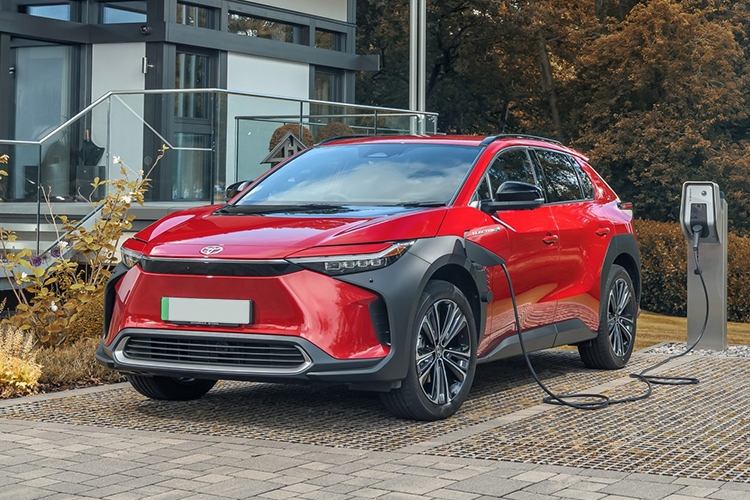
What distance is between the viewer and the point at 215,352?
677cm

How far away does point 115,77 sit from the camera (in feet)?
72.4

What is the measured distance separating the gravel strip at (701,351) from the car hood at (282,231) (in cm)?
496

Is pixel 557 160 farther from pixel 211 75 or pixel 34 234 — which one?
pixel 211 75

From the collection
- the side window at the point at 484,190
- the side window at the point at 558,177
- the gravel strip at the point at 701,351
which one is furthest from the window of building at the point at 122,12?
the side window at the point at 484,190

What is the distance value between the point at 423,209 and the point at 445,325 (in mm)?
738

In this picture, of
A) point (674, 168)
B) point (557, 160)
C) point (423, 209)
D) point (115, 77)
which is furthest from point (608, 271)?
point (674, 168)

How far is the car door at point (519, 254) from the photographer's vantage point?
7695mm

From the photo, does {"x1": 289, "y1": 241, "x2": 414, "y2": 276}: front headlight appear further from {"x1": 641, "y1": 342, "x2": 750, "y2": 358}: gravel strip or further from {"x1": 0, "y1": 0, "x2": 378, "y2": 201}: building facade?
{"x1": 0, "y1": 0, "x2": 378, "y2": 201}: building facade

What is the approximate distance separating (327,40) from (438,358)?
2080 centimetres

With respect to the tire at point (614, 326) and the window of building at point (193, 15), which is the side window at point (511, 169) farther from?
the window of building at point (193, 15)

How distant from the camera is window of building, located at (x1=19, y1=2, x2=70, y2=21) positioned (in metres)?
21.9

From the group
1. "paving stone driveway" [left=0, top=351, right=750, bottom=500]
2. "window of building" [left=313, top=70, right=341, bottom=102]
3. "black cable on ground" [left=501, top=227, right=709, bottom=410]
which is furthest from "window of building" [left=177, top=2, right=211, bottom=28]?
"black cable on ground" [left=501, top=227, right=709, bottom=410]

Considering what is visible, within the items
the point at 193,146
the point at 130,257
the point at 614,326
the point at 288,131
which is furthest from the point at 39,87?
the point at 130,257

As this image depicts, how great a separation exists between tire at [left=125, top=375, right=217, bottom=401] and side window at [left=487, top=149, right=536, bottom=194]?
2.42 metres
